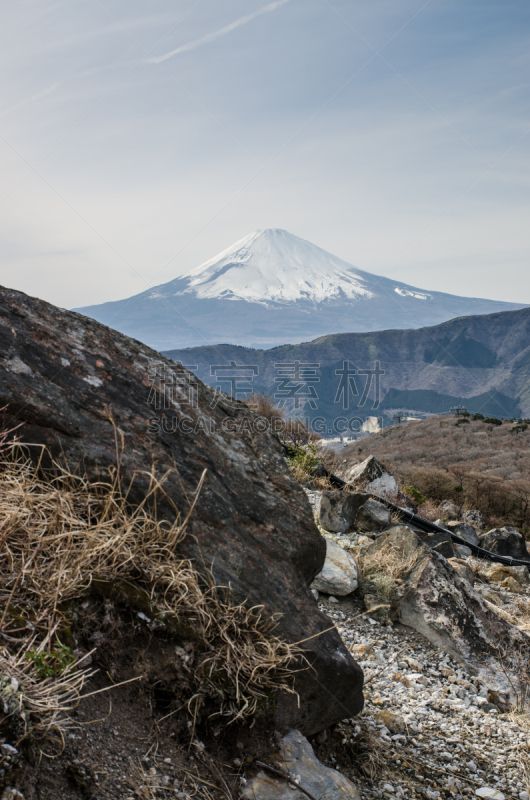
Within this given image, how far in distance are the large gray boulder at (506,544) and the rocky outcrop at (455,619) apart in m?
6.59

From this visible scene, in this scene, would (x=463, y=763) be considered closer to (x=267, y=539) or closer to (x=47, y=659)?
(x=267, y=539)

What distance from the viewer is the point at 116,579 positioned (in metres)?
1.87

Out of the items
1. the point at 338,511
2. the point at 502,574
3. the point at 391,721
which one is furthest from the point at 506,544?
the point at 391,721

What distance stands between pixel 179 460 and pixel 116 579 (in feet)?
2.22

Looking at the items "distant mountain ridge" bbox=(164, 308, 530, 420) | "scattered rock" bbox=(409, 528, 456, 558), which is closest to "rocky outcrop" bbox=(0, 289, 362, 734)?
"scattered rock" bbox=(409, 528, 456, 558)

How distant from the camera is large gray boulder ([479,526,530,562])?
9.94 m

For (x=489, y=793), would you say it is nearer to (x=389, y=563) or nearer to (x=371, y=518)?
(x=389, y=563)

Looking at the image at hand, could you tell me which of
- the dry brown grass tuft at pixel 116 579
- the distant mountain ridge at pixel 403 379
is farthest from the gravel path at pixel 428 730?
the distant mountain ridge at pixel 403 379

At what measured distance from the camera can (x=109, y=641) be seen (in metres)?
1.77

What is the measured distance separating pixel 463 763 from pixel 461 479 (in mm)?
19188

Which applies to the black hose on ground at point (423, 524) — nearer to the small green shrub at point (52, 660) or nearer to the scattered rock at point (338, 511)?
the scattered rock at point (338, 511)

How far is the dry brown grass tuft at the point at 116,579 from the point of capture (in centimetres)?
169

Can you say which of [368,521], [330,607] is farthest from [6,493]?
[368,521]

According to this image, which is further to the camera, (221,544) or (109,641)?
(221,544)
